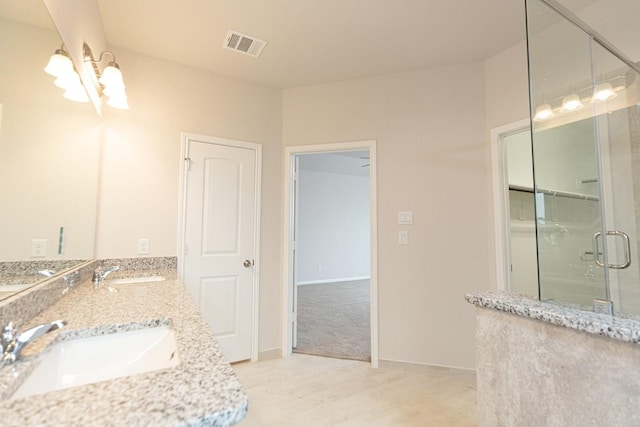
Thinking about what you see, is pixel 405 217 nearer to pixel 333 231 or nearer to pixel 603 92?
pixel 603 92

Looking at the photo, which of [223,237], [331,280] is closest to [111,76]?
[223,237]

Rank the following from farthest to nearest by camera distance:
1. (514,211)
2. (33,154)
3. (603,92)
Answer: (514,211) < (603,92) < (33,154)

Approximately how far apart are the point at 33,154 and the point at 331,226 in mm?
6358

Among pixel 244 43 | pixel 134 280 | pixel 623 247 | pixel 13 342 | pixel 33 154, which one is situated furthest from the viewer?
pixel 244 43

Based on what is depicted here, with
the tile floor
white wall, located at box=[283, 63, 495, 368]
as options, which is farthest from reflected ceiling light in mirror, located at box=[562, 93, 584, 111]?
the tile floor

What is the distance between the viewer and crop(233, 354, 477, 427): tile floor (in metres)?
1.90

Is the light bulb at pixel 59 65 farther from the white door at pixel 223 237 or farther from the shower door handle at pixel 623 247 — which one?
the shower door handle at pixel 623 247

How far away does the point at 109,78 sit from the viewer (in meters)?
1.88

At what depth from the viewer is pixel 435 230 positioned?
262cm

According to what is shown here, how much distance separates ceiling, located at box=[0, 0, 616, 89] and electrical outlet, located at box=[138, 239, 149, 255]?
1578 millimetres

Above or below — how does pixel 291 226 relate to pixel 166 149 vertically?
below

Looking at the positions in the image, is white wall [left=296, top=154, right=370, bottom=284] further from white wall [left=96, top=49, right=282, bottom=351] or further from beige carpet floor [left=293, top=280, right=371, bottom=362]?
white wall [left=96, top=49, right=282, bottom=351]

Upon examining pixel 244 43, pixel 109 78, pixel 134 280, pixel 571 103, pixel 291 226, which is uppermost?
pixel 244 43

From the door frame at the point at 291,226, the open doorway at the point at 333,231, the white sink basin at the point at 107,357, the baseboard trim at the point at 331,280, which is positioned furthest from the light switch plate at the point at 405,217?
the baseboard trim at the point at 331,280
